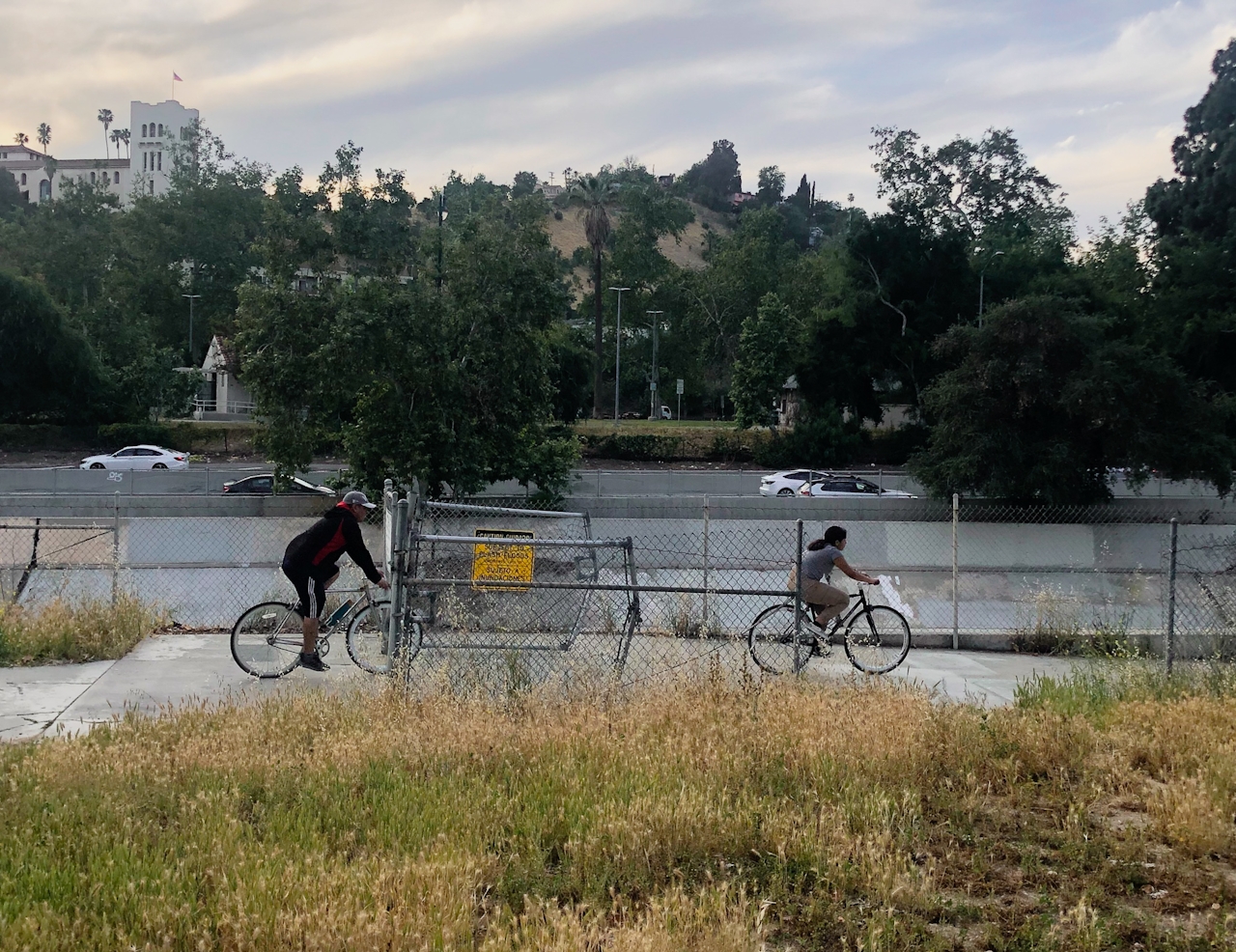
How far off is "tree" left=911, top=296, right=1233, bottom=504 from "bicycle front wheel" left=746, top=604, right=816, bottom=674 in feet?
61.4

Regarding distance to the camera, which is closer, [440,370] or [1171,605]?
[1171,605]

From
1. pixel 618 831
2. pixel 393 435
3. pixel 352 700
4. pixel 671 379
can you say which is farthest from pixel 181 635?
pixel 671 379

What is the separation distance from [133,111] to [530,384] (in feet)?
530

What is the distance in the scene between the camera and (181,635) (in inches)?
489

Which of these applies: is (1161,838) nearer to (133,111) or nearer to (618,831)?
(618,831)

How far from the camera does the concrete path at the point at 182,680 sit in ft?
28.5

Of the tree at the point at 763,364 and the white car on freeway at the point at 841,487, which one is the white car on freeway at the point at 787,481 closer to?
the white car on freeway at the point at 841,487

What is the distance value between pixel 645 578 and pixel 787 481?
2285 cm

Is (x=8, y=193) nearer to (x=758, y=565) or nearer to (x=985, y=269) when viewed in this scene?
(x=985, y=269)

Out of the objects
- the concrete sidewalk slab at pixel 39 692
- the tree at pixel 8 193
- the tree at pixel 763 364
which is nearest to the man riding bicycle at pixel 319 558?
the concrete sidewalk slab at pixel 39 692

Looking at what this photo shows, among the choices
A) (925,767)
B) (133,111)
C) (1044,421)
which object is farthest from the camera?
(133,111)

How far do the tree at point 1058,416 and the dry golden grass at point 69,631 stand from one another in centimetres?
2184

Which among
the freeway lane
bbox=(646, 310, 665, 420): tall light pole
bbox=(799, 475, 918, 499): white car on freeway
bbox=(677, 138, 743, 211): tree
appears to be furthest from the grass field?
bbox=(677, 138, 743, 211): tree

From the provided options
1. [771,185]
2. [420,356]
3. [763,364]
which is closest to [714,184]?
[771,185]
